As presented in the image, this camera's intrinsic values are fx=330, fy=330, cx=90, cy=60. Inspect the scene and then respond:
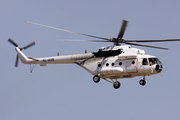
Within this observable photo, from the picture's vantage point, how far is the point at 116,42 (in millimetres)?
32688

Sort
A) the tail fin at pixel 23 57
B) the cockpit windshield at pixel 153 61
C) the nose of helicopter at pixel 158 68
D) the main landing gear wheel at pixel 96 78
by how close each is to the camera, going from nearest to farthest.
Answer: the nose of helicopter at pixel 158 68, the cockpit windshield at pixel 153 61, the main landing gear wheel at pixel 96 78, the tail fin at pixel 23 57

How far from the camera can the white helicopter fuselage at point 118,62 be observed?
31.4 meters

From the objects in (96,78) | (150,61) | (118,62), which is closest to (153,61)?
(150,61)

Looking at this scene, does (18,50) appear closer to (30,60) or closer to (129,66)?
(30,60)

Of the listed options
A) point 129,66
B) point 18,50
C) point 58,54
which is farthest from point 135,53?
point 18,50

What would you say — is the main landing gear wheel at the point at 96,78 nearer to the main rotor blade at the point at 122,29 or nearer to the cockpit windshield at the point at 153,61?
the main rotor blade at the point at 122,29

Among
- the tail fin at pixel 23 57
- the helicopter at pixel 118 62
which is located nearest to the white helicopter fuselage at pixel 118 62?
the helicopter at pixel 118 62

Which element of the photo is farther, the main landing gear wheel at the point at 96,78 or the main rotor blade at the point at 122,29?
the main landing gear wheel at the point at 96,78

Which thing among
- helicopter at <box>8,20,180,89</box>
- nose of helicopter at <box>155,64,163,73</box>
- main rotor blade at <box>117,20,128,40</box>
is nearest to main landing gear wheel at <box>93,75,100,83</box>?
helicopter at <box>8,20,180,89</box>

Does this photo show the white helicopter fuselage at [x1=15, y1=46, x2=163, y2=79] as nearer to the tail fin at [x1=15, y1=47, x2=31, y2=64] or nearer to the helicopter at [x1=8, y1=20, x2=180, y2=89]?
the helicopter at [x1=8, y1=20, x2=180, y2=89]

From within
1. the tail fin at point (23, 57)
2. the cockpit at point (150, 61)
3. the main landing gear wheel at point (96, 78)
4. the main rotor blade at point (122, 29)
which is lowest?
the main landing gear wheel at point (96, 78)

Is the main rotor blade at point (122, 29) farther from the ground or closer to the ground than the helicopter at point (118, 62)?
farther from the ground

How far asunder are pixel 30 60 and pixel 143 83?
13312 mm

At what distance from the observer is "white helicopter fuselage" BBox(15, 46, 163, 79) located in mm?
31391
